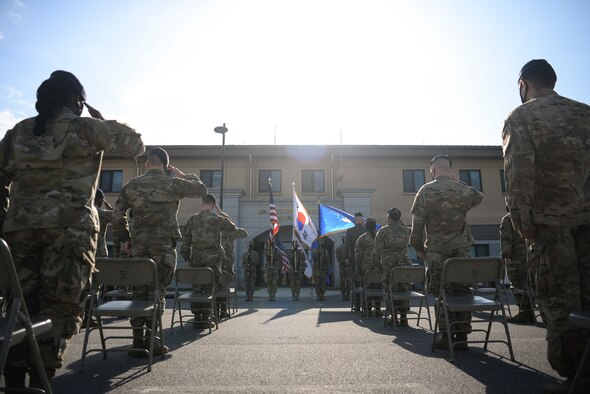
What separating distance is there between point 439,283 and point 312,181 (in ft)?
58.8

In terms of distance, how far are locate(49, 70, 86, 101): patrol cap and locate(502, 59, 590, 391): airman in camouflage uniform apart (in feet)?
11.3

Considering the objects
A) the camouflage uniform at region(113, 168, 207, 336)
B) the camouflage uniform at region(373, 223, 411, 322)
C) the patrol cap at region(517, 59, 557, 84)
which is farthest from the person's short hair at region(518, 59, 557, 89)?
the camouflage uniform at region(373, 223, 411, 322)

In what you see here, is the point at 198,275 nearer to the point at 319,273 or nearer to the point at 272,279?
the point at 272,279

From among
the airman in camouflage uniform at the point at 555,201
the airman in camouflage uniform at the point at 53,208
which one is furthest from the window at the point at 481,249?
the airman in camouflage uniform at the point at 53,208

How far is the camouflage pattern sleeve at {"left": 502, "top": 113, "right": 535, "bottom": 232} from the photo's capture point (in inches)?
110

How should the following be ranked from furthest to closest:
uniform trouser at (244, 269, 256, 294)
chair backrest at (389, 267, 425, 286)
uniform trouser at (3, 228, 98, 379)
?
1. uniform trouser at (244, 269, 256, 294)
2. chair backrest at (389, 267, 425, 286)
3. uniform trouser at (3, 228, 98, 379)

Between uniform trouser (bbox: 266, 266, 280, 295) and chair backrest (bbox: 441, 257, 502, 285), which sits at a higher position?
chair backrest (bbox: 441, 257, 502, 285)

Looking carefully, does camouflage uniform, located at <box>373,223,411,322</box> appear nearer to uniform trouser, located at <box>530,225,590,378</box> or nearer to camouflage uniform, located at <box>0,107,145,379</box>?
uniform trouser, located at <box>530,225,590,378</box>

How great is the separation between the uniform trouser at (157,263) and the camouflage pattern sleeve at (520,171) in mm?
3698

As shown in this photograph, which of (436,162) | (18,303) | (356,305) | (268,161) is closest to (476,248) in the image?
(268,161)

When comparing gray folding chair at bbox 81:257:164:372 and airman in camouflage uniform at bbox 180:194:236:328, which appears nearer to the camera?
gray folding chair at bbox 81:257:164:372

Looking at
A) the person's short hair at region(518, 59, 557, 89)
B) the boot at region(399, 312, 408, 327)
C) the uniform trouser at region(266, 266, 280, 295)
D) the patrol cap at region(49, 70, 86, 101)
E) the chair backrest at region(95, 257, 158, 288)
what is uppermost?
the person's short hair at region(518, 59, 557, 89)

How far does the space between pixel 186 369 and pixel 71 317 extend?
4.64 ft

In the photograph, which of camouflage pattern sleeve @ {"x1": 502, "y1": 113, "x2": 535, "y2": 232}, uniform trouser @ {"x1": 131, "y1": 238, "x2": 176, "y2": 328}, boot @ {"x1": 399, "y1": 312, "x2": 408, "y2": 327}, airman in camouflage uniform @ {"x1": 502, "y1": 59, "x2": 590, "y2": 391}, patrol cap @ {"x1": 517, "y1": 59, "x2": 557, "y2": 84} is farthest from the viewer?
boot @ {"x1": 399, "y1": 312, "x2": 408, "y2": 327}
